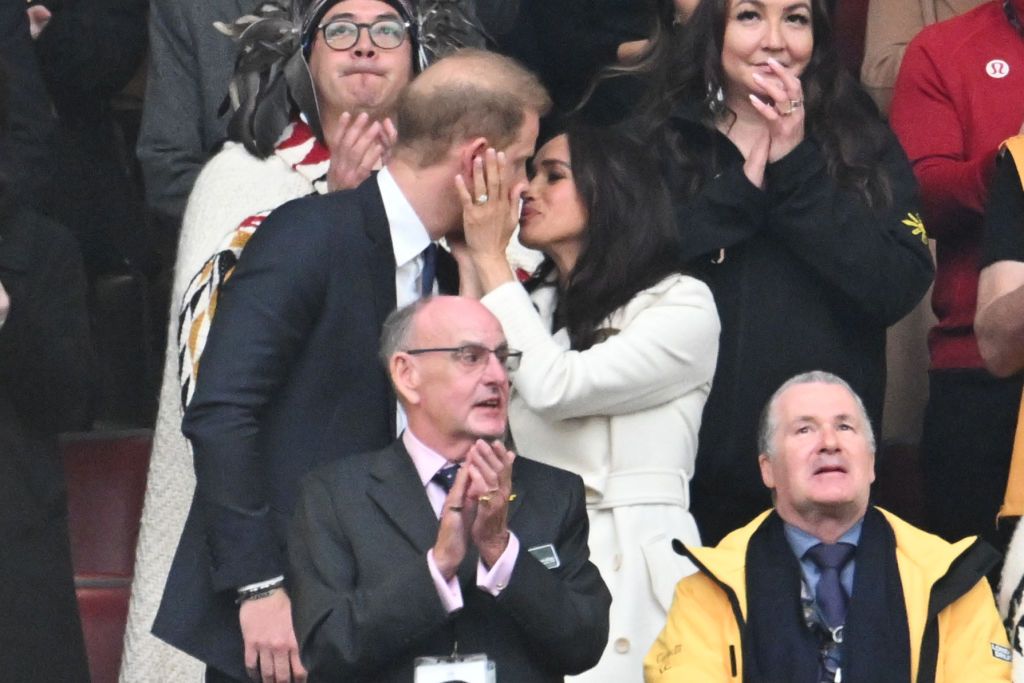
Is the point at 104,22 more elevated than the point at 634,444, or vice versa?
the point at 104,22

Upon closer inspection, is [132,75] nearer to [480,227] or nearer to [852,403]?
[480,227]

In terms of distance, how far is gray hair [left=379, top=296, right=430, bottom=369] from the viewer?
4586mm

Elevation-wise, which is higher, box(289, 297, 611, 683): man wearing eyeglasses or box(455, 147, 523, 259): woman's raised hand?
box(455, 147, 523, 259): woman's raised hand

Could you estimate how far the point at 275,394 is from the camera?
4.70m

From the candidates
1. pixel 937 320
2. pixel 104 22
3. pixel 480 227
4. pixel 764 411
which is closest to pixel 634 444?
pixel 764 411

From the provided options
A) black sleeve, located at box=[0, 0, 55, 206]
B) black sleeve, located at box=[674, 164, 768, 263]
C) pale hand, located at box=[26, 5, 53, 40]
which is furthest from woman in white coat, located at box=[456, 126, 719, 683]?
pale hand, located at box=[26, 5, 53, 40]

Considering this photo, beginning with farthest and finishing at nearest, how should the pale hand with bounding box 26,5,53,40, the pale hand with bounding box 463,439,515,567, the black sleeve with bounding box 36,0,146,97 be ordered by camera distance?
the black sleeve with bounding box 36,0,146,97 → the pale hand with bounding box 26,5,53,40 → the pale hand with bounding box 463,439,515,567

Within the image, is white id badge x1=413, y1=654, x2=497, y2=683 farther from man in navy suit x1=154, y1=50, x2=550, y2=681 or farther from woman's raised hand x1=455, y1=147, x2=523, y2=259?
woman's raised hand x1=455, y1=147, x2=523, y2=259

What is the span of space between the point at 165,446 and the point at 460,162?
126 centimetres

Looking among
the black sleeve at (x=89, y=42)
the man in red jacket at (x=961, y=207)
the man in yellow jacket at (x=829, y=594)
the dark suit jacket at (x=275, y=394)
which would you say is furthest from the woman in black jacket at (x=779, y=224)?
the black sleeve at (x=89, y=42)

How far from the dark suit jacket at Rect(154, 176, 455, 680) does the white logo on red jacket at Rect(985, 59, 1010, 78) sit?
81.3 inches

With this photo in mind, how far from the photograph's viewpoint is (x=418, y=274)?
4.93 metres

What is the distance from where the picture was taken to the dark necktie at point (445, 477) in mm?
4504

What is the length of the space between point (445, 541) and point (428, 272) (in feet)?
2.93
